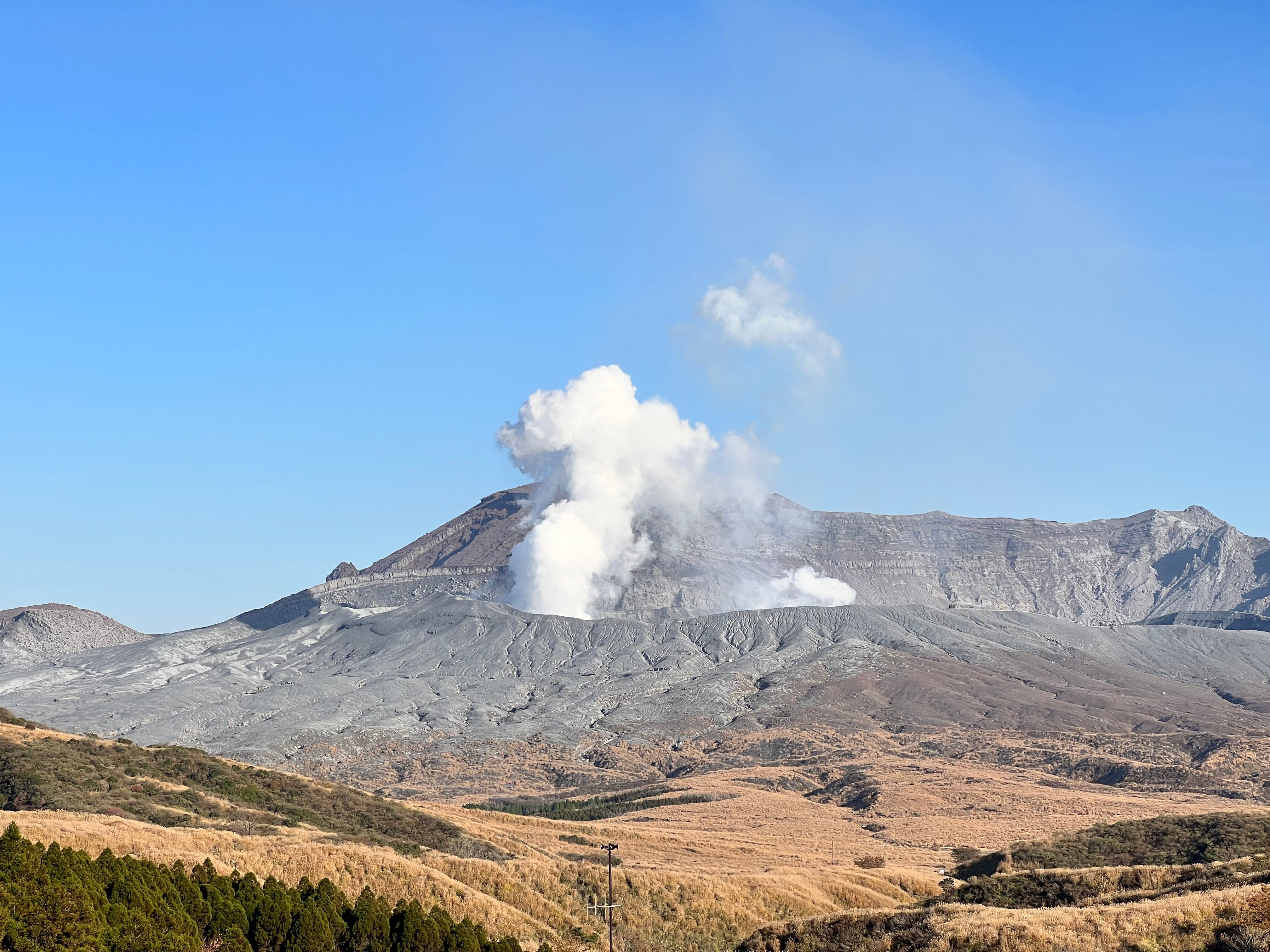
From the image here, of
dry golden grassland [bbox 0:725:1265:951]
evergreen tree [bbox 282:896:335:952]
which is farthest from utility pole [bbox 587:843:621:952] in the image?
evergreen tree [bbox 282:896:335:952]

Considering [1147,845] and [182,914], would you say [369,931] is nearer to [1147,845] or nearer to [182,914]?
[182,914]

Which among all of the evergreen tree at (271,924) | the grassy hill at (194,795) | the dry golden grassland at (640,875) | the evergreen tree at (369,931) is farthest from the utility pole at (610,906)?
the evergreen tree at (271,924)

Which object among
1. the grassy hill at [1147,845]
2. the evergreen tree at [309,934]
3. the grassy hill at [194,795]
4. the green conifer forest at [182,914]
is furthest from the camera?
the grassy hill at [1147,845]

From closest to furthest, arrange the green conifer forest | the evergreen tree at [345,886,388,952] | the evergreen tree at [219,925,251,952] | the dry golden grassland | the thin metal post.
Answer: the green conifer forest → the dry golden grassland → the evergreen tree at [219,925,251,952] → the evergreen tree at [345,886,388,952] → the thin metal post

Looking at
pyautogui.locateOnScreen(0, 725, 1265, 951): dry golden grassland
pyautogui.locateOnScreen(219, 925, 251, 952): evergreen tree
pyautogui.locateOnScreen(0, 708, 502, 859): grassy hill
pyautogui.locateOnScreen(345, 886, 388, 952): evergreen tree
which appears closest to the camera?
pyautogui.locateOnScreen(0, 725, 1265, 951): dry golden grassland

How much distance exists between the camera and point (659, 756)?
151000 millimetres

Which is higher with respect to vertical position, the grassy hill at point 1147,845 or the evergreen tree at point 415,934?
the evergreen tree at point 415,934

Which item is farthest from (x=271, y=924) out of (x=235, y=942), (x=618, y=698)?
(x=618, y=698)

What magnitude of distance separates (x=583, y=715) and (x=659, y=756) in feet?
67.3

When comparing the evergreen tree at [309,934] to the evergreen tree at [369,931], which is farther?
the evergreen tree at [369,931]

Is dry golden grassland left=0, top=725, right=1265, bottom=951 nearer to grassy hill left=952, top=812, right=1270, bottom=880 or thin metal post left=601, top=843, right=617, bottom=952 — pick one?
thin metal post left=601, top=843, right=617, bottom=952

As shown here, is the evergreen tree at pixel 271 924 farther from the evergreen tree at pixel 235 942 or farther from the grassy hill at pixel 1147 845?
the grassy hill at pixel 1147 845

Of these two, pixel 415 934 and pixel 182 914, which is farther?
pixel 415 934

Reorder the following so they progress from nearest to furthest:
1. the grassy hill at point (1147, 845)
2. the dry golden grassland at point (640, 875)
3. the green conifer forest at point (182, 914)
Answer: the green conifer forest at point (182, 914), the dry golden grassland at point (640, 875), the grassy hill at point (1147, 845)
